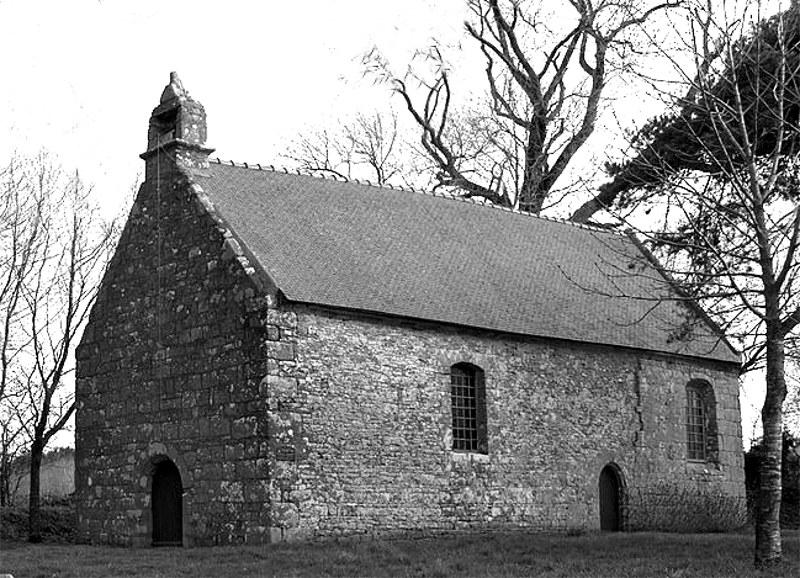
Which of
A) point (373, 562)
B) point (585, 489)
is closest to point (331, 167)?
point (585, 489)

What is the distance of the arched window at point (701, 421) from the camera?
28422 millimetres

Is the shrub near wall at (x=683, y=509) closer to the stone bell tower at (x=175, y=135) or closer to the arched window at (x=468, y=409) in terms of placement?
the arched window at (x=468, y=409)

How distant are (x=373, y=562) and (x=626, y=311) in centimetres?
1266

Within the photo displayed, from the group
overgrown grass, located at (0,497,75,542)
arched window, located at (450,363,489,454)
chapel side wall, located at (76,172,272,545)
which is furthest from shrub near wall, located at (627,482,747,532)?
overgrown grass, located at (0,497,75,542)

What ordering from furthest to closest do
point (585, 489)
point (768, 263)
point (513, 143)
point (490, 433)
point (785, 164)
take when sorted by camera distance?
1. point (513, 143)
2. point (585, 489)
3. point (490, 433)
4. point (785, 164)
5. point (768, 263)

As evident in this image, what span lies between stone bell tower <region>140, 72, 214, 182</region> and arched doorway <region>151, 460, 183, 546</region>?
597 centimetres

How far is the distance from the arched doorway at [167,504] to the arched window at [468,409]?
543cm

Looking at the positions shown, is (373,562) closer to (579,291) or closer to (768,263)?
(768,263)

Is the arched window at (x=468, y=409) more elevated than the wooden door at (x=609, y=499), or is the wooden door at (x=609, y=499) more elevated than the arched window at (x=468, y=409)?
the arched window at (x=468, y=409)

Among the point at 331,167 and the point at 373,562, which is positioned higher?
the point at 331,167

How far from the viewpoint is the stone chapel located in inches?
832

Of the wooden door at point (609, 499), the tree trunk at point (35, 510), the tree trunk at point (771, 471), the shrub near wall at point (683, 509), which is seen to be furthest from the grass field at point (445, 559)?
the tree trunk at point (35, 510)

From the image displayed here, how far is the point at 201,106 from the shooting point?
24609 mm

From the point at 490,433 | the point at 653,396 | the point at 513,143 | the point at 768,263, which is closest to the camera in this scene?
the point at 768,263
